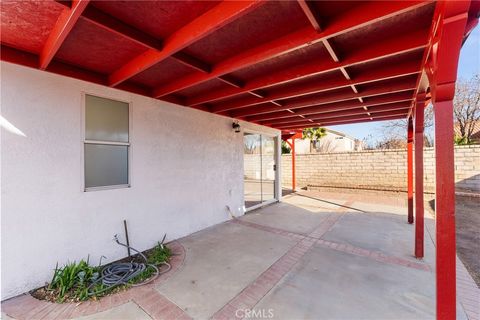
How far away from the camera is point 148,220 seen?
4098 millimetres

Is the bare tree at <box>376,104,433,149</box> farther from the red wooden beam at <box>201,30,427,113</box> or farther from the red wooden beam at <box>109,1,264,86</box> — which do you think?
the red wooden beam at <box>109,1,264,86</box>

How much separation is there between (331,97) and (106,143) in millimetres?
4178

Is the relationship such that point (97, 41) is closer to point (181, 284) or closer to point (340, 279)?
point (181, 284)

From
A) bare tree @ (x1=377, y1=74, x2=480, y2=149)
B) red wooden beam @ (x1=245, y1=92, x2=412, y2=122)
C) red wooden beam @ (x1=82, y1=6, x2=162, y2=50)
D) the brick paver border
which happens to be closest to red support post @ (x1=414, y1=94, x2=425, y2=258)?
red wooden beam @ (x1=245, y1=92, x2=412, y2=122)

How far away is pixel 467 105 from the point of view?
49.4ft

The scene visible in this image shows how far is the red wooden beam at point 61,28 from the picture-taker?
1.75 m

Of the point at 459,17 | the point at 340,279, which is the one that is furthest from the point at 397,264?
the point at 459,17

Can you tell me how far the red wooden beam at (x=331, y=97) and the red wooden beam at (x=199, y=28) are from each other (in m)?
3.08

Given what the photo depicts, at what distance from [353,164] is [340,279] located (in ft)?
28.5

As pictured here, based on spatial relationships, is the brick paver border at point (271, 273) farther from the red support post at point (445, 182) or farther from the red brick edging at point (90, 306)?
the red support post at point (445, 182)

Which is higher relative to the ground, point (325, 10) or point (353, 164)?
point (325, 10)

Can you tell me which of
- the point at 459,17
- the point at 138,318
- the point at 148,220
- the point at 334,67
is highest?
the point at 334,67

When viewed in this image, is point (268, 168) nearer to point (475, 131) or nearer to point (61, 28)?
point (61, 28)

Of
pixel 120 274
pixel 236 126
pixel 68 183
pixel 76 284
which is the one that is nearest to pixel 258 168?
pixel 236 126
